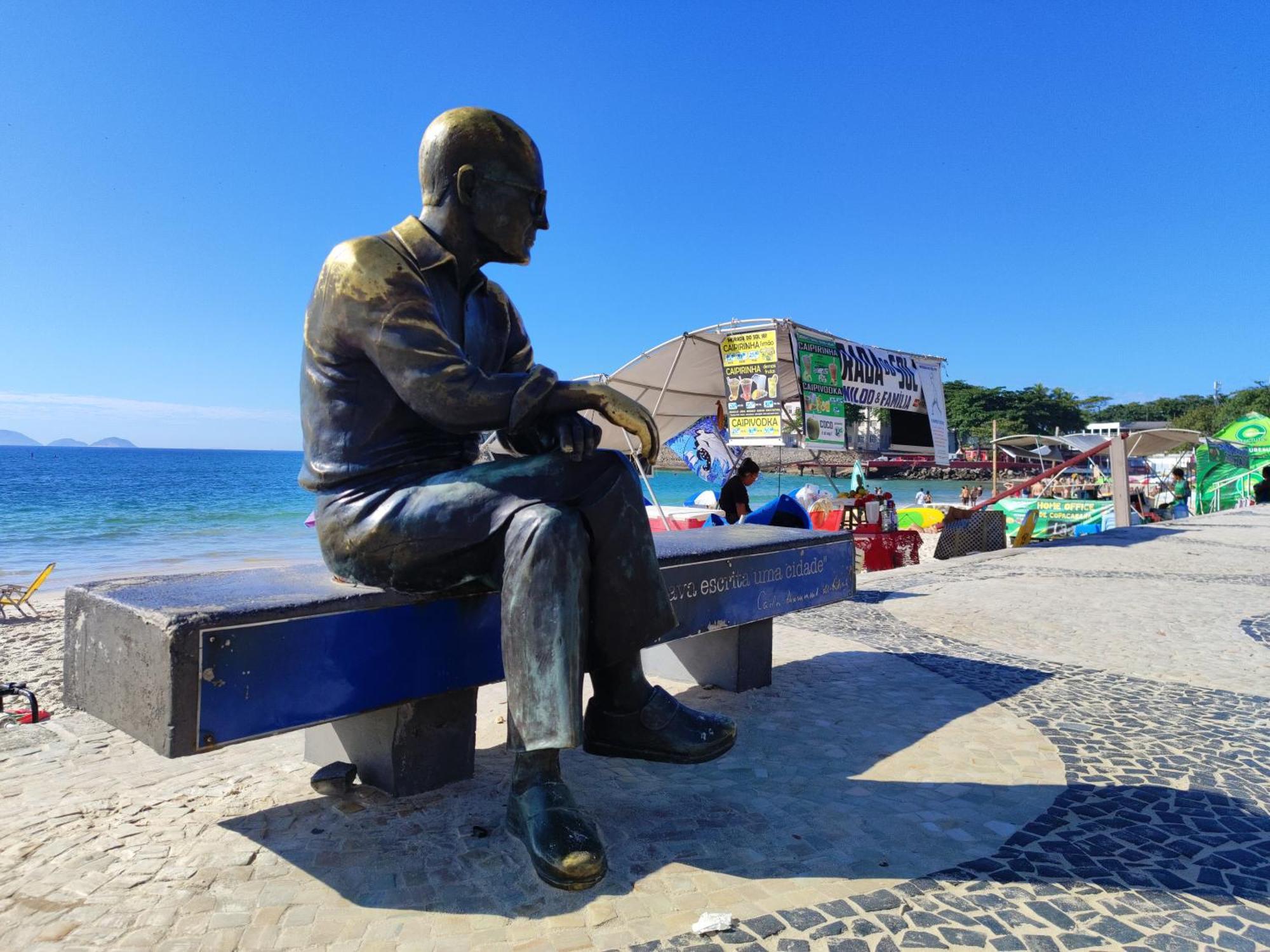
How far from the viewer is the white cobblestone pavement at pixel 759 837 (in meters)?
1.63

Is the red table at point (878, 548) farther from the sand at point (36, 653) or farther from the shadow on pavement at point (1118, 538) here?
the sand at point (36, 653)

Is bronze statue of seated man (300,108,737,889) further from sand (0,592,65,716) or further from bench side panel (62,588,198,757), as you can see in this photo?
sand (0,592,65,716)

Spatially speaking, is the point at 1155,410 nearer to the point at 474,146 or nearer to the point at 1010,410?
the point at 1010,410

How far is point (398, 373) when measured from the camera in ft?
6.03

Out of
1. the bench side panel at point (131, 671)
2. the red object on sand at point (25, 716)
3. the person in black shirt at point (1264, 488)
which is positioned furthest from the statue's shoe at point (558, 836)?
the person in black shirt at point (1264, 488)

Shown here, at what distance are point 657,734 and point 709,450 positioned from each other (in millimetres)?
9001

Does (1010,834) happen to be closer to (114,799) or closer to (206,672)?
(206,672)

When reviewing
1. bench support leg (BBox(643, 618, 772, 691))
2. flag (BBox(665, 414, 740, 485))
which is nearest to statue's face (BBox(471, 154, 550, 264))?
bench support leg (BBox(643, 618, 772, 691))

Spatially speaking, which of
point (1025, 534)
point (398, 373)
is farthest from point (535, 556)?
point (1025, 534)

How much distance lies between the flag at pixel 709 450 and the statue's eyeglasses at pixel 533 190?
8779 mm

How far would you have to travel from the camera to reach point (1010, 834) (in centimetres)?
211

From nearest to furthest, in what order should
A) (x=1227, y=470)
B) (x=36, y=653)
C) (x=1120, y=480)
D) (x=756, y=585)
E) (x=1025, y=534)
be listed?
(x=756, y=585)
(x=36, y=653)
(x=1025, y=534)
(x=1120, y=480)
(x=1227, y=470)

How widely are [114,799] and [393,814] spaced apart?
0.95 m

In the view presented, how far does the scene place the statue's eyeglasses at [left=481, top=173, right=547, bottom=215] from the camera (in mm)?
2062
